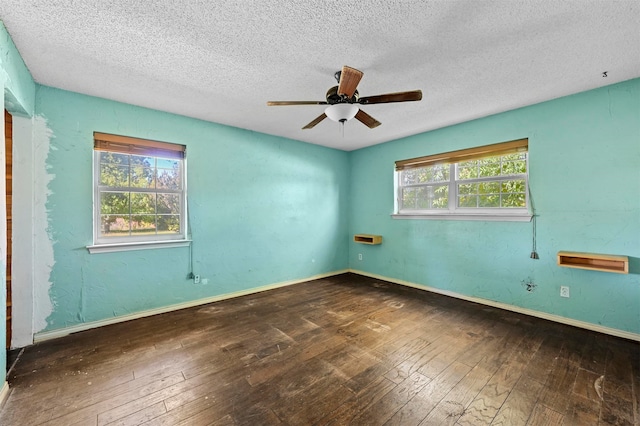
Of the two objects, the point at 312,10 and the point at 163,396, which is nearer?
the point at 312,10

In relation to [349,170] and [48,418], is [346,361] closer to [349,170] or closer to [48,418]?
[48,418]

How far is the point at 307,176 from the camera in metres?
4.68

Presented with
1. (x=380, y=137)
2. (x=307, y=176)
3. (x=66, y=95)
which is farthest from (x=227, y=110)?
(x=380, y=137)

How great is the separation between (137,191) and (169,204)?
14.7 inches

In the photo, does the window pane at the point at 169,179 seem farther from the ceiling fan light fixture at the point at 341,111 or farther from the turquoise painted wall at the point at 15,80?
the ceiling fan light fixture at the point at 341,111

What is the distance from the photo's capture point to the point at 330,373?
6.43 feet

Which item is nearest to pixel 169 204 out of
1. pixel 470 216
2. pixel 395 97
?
pixel 395 97

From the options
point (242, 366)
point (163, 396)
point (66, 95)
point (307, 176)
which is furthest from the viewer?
point (307, 176)

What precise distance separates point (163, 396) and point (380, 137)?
409 cm

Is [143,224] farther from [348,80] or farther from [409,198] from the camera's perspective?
[409,198]

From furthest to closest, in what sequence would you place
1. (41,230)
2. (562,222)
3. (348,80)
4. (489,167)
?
(489,167) < (562,222) < (41,230) < (348,80)

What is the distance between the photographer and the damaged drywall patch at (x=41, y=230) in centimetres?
248

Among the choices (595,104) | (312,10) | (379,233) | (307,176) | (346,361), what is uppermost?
(312,10)

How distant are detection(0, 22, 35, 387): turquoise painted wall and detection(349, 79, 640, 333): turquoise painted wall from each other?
11.5 ft
